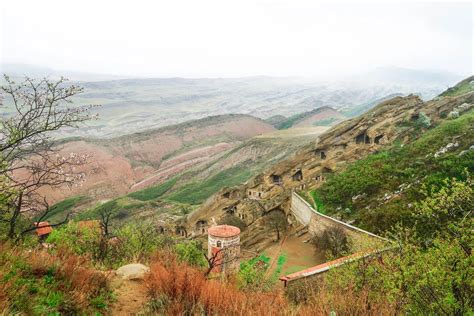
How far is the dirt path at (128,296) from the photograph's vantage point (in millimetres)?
7863

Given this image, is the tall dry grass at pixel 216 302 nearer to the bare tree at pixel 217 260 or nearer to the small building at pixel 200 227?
the bare tree at pixel 217 260

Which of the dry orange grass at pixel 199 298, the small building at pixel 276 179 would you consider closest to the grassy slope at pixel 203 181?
the small building at pixel 276 179

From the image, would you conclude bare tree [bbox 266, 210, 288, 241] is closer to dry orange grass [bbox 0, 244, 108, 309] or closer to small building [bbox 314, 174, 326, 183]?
small building [bbox 314, 174, 326, 183]

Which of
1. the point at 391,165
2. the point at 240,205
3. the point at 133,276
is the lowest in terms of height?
the point at 240,205

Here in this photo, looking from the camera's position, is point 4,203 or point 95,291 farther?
point 4,203

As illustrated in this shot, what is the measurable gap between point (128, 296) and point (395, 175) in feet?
110

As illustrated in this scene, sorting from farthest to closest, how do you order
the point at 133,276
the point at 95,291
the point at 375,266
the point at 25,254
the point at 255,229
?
the point at 255,229
the point at 375,266
the point at 133,276
the point at 25,254
the point at 95,291

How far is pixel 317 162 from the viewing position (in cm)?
5006

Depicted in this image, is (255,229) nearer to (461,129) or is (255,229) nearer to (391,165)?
(391,165)

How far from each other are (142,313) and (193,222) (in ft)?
160

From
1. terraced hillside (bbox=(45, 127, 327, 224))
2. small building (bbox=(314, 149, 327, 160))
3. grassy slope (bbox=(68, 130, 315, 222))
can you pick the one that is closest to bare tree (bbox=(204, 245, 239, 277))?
small building (bbox=(314, 149, 327, 160))

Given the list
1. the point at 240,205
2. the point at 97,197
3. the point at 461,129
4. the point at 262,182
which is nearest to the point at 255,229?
the point at 240,205

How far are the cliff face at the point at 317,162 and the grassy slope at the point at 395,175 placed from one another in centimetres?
388

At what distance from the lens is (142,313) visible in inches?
286
